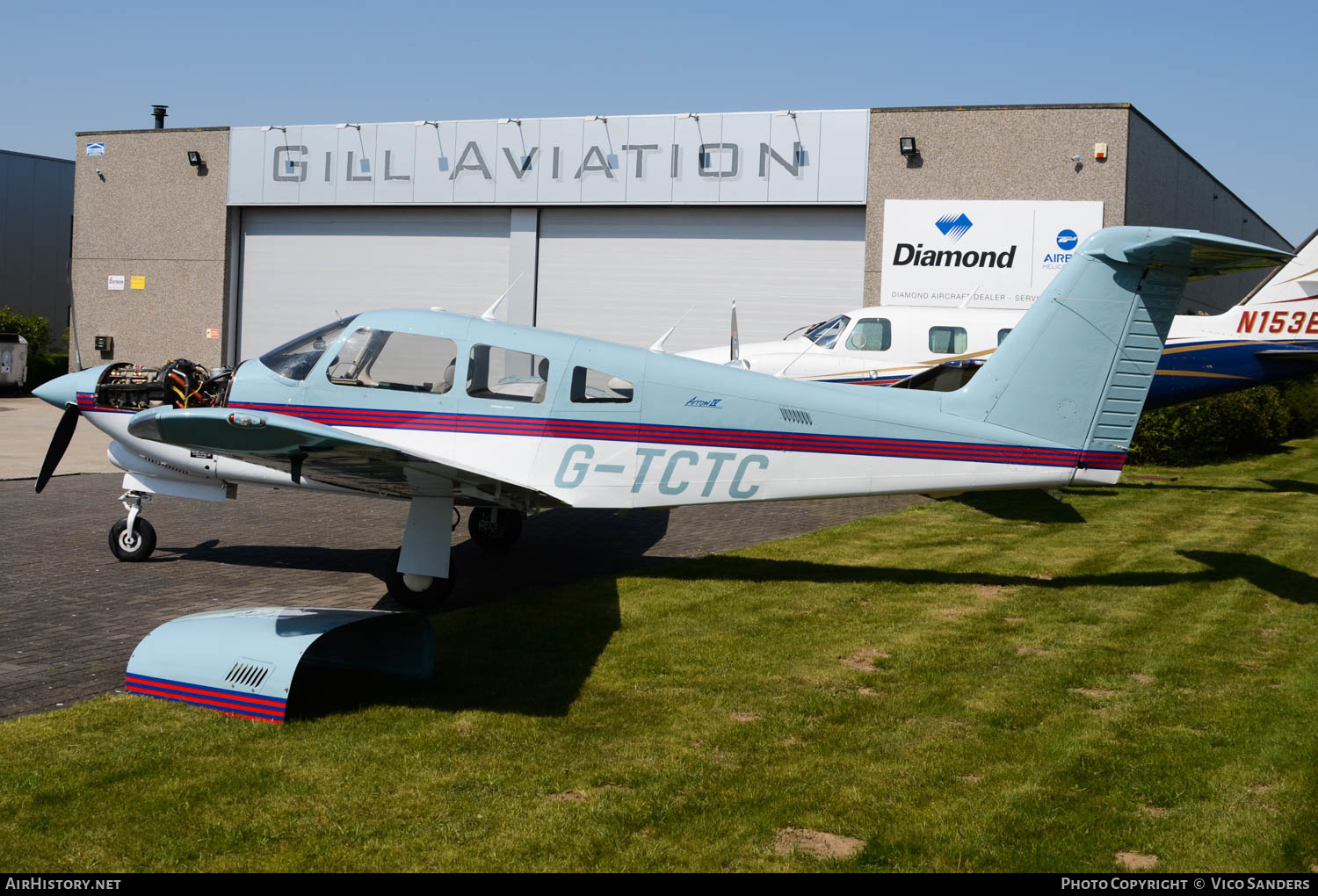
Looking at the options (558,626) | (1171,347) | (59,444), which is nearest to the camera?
(558,626)

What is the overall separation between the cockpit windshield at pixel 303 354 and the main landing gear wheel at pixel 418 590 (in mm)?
1733

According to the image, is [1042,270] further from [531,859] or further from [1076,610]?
[531,859]

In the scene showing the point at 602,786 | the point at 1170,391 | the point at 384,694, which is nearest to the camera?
the point at 602,786

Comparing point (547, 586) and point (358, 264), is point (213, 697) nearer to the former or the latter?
point (547, 586)

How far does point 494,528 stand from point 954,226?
513 inches

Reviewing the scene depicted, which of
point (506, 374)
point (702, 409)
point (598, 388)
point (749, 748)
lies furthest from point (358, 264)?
point (749, 748)

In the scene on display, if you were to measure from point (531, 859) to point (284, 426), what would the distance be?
9.20 feet

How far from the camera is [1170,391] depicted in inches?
600

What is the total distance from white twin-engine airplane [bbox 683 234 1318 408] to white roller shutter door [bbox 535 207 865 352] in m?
5.89

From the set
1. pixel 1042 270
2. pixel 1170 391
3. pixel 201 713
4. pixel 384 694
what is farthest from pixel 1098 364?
pixel 1042 270

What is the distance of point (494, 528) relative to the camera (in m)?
10.7

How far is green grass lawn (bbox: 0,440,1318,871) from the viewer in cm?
421

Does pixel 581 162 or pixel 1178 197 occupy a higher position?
pixel 581 162
